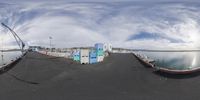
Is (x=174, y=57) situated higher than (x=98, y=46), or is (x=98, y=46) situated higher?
(x=98, y=46)

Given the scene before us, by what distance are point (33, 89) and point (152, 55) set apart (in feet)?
93.1

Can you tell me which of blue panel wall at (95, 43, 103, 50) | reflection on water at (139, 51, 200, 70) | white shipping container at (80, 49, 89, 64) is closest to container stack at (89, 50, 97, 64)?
white shipping container at (80, 49, 89, 64)

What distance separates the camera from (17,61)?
38719 millimetres

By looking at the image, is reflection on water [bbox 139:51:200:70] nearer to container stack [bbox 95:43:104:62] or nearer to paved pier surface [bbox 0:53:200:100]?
container stack [bbox 95:43:104:62]

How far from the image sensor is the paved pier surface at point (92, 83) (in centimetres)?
2689

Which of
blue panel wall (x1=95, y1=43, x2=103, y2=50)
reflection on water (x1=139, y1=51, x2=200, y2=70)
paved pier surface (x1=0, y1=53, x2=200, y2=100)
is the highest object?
blue panel wall (x1=95, y1=43, x2=103, y2=50)

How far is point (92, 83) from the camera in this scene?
30.7 meters

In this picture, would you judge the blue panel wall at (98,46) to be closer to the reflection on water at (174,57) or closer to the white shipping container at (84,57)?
the reflection on water at (174,57)

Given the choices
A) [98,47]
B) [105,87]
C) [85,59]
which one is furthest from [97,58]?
[105,87]

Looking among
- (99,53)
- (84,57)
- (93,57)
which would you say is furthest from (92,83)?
(99,53)

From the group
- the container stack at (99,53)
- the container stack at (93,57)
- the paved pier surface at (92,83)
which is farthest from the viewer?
the container stack at (99,53)

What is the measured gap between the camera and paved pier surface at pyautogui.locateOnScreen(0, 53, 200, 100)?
2689 centimetres

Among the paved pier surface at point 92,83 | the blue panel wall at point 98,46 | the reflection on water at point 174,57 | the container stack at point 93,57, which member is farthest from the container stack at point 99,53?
the paved pier surface at point 92,83

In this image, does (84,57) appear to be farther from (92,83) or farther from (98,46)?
(92,83)
